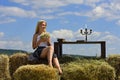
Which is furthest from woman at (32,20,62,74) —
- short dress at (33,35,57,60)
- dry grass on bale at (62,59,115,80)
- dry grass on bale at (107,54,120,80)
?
dry grass on bale at (107,54,120,80)

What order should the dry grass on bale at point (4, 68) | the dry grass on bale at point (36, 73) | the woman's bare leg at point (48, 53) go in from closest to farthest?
the dry grass on bale at point (36, 73)
the woman's bare leg at point (48, 53)
the dry grass on bale at point (4, 68)

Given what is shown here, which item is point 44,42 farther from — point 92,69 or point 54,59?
point 92,69

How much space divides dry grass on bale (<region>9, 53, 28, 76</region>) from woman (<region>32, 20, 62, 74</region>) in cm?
86

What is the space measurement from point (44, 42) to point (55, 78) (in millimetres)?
1276

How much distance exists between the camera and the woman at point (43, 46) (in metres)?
8.66

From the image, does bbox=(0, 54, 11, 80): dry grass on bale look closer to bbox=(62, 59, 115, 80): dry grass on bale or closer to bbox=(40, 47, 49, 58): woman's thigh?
bbox=(40, 47, 49, 58): woman's thigh

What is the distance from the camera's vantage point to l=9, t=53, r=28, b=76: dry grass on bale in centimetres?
1025

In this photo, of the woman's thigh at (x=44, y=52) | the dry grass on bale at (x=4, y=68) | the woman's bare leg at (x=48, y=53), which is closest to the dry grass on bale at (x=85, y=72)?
the woman's bare leg at (x=48, y=53)

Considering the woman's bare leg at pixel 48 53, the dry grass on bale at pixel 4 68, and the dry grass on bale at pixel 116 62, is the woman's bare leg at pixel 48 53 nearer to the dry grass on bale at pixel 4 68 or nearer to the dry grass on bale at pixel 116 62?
the dry grass on bale at pixel 4 68

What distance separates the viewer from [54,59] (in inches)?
346

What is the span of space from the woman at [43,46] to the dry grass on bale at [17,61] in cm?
86

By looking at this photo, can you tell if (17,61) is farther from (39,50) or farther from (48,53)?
(48,53)

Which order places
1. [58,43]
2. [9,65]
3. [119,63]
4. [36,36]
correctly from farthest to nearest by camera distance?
[58,43] < [119,63] < [9,65] < [36,36]

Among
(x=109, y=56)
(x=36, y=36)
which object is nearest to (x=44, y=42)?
(x=36, y=36)
